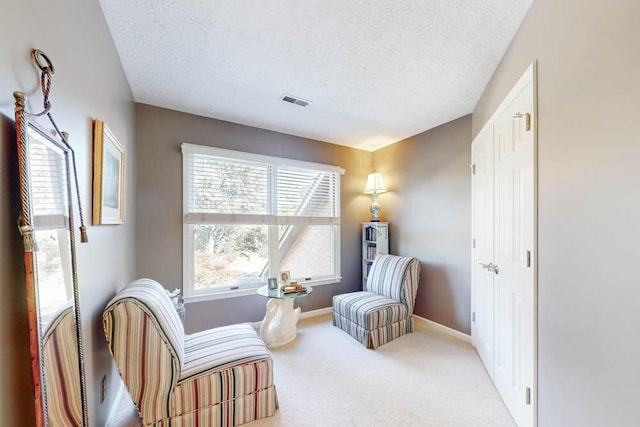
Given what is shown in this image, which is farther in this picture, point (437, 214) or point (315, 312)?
point (315, 312)

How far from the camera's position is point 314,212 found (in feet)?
12.4

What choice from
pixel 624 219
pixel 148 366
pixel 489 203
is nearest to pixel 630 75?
pixel 624 219

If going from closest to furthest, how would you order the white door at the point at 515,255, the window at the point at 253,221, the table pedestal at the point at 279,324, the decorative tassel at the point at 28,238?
the decorative tassel at the point at 28,238 < the white door at the point at 515,255 < the table pedestal at the point at 279,324 < the window at the point at 253,221

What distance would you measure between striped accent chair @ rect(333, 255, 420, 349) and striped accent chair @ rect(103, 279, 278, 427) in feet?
4.01

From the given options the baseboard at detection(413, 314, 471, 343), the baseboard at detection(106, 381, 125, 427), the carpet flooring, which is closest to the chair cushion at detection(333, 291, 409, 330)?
the carpet flooring

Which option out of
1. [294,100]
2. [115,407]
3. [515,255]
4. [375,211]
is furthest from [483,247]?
[115,407]

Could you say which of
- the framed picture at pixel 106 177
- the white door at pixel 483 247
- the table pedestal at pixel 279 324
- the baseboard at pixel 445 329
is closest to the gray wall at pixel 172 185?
the table pedestal at pixel 279 324

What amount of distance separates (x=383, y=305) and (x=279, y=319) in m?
1.16

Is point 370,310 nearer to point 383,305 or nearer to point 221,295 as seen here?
point 383,305

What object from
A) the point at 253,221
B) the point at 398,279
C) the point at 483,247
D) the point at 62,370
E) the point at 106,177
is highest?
the point at 106,177

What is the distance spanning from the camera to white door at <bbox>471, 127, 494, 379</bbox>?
2.22m

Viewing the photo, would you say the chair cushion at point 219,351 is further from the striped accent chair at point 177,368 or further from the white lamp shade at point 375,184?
the white lamp shade at point 375,184

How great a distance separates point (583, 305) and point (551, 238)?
1.15 feet

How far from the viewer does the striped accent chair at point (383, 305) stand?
2.74 meters
